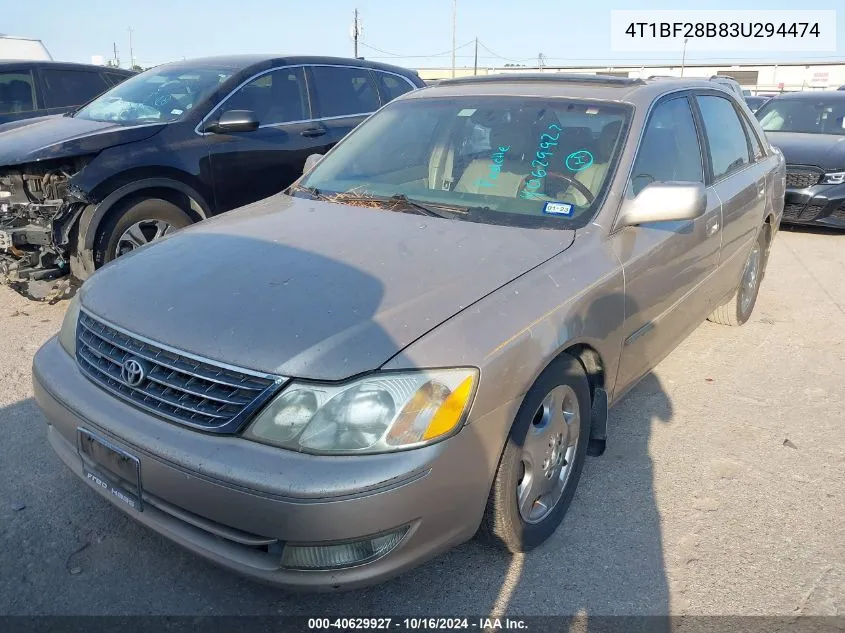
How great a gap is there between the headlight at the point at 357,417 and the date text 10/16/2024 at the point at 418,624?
72cm

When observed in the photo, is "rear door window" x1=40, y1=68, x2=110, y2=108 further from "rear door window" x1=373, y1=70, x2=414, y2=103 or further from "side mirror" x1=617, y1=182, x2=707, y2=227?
"side mirror" x1=617, y1=182, x2=707, y2=227

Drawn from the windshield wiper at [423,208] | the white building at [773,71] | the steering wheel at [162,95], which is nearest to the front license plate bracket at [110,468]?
the windshield wiper at [423,208]

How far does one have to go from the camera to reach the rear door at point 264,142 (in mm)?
5438

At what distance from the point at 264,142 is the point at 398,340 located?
4.09 meters

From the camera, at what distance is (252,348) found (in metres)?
2.03

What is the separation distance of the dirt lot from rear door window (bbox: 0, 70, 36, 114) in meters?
5.16

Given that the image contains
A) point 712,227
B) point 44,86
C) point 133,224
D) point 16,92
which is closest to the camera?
point 712,227

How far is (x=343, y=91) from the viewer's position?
6441mm

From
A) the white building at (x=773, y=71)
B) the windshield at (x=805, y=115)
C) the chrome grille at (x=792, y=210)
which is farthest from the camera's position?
the white building at (x=773, y=71)

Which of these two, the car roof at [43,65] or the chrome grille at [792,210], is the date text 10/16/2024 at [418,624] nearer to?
the chrome grille at [792,210]

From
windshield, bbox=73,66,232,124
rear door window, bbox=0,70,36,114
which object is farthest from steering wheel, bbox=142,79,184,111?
rear door window, bbox=0,70,36,114

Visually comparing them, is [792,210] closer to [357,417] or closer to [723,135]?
[723,135]

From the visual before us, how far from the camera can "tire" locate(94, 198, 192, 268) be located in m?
4.81

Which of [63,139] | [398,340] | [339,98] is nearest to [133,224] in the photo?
[63,139]
